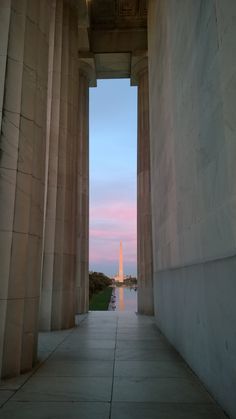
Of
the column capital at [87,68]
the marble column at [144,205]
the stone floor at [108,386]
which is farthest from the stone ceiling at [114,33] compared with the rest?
the stone floor at [108,386]

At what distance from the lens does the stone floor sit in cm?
539

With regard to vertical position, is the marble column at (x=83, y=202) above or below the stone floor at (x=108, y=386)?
above

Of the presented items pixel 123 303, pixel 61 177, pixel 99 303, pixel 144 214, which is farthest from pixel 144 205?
pixel 123 303

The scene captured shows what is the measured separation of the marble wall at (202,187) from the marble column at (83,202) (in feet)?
35.3

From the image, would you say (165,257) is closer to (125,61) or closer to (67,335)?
(67,335)

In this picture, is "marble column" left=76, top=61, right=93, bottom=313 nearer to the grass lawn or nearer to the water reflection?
the water reflection

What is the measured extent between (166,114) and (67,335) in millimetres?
8492

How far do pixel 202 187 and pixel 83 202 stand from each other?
16.8 metres

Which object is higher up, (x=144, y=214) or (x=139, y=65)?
(x=139, y=65)

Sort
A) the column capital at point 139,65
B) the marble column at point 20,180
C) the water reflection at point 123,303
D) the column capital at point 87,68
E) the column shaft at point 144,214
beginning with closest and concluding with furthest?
the marble column at point 20,180 → the column shaft at point 144,214 → the column capital at point 139,65 → the column capital at point 87,68 → the water reflection at point 123,303

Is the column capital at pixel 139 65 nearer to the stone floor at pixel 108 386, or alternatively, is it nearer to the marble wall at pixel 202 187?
the marble wall at pixel 202 187

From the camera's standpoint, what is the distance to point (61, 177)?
15.7 m

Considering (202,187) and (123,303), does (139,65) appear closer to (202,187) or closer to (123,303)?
(202,187)

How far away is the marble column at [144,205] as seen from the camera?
70.1 ft
